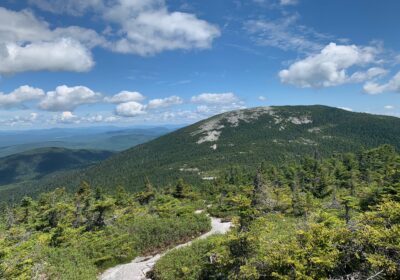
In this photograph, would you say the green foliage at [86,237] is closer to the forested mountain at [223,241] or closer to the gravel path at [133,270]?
the forested mountain at [223,241]

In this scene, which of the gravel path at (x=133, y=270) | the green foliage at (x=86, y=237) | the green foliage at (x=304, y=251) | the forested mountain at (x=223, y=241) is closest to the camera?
the green foliage at (x=304, y=251)

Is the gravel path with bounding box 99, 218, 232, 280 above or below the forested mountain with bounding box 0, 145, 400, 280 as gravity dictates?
below

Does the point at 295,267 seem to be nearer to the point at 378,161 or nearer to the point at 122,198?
the point at 122,198

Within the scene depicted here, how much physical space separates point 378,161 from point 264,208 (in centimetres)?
5514

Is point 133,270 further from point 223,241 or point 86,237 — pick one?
point 223,241

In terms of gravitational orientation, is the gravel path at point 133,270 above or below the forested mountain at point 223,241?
below

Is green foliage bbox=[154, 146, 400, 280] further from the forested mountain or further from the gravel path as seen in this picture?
the gravel path

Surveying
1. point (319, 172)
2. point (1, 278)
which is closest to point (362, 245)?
point (1, 278)

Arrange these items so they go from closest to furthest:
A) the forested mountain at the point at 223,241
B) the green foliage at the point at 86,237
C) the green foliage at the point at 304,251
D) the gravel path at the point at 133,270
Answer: the green foliage at the point at 304,251
the forested mountain at the point at 223,241
the green foliage at the point at 86,237
the gravel path at the point at 133,270

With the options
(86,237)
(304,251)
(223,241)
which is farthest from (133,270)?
(304,251)

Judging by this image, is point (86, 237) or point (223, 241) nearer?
point (223, 241)

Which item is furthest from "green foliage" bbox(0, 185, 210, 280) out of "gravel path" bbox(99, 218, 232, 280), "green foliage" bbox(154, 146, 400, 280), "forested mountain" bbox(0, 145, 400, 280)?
"green foliage" bbox(154, 146, 400, 280)

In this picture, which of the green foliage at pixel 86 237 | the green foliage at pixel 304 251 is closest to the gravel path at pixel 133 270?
→ the green foliage at pixel 86 237

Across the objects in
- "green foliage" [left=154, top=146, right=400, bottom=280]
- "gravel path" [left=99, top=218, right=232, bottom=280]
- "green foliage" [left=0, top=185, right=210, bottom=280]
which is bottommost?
"gravel path" [left=99, top=218, right=232, bottom=280]
